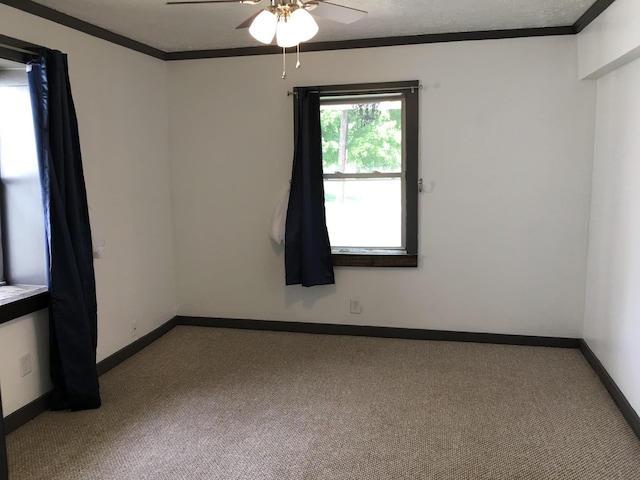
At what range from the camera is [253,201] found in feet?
14.3

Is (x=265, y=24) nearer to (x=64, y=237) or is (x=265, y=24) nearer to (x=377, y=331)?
(x=64, y=237)

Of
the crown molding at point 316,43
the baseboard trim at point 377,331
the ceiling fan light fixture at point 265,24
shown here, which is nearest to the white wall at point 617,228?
the crown molding at point 316,43

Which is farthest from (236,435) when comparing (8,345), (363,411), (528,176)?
(528,176)

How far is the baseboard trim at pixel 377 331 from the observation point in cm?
401

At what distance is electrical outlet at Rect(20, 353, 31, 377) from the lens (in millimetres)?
2912

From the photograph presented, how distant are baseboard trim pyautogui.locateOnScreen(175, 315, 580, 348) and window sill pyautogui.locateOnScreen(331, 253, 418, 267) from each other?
1.74 feet

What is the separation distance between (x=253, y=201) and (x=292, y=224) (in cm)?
43

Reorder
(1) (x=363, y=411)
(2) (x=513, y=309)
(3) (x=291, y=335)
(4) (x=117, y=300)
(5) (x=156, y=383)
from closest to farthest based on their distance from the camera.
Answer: (1) (x=363, y=411), (5) (x=156, y=383), (4) (x=117, y=300), (2) (x=513, y=309), (3) (x=291, y=335)

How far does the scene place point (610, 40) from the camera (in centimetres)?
298

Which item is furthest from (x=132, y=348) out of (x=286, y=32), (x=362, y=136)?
(x=286, y=32)

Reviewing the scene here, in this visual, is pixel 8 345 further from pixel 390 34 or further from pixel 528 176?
pixel 528 176

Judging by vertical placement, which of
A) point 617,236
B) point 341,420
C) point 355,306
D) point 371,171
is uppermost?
point 371,171

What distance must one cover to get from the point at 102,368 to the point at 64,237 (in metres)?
1.11

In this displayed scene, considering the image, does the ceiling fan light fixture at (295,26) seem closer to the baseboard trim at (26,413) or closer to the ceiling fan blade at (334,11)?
the ceiling fan blade at (334,11)
